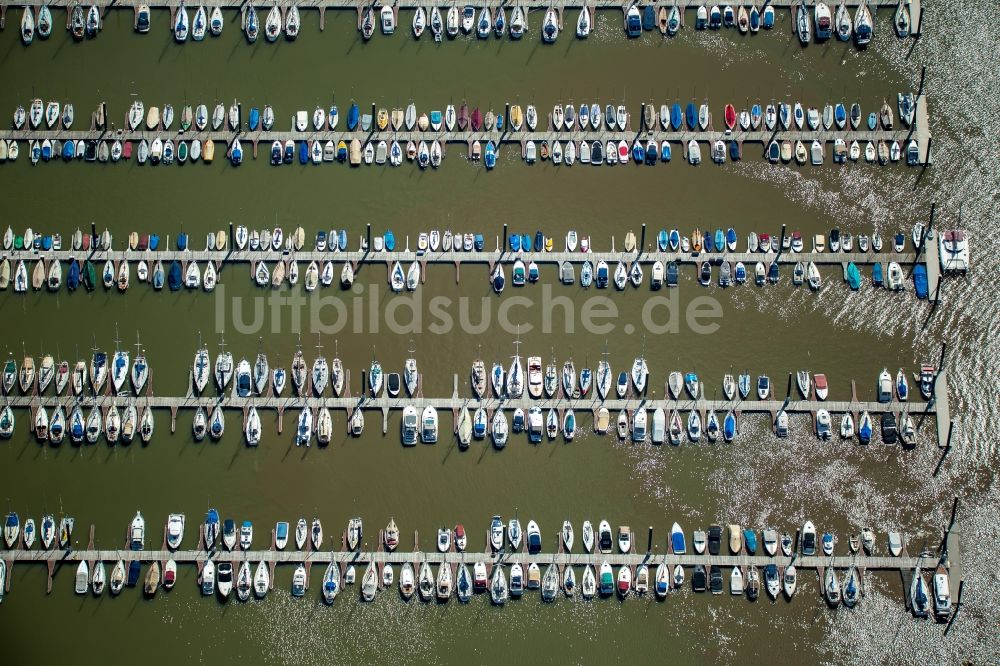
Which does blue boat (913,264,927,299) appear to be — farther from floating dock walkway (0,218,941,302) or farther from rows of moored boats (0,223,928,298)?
floating dock walkway (0,218,941,302)

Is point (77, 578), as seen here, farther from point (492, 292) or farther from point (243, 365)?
point (492, 292)

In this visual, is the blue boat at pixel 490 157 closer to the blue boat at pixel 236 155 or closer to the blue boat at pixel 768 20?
the blue boat at pixel 236 155

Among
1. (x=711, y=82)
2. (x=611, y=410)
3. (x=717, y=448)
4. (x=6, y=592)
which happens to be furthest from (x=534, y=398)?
(x=6, y=592)

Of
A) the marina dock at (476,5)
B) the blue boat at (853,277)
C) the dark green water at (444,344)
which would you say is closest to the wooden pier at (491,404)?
the dark green water at (444,344)

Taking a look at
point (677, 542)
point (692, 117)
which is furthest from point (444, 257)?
point (677, 542)

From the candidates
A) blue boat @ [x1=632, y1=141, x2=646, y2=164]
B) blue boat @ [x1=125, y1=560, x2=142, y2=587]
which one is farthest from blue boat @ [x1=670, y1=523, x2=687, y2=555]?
blue boat @ [x1=125, y1=560, x2=142, y2=587]
